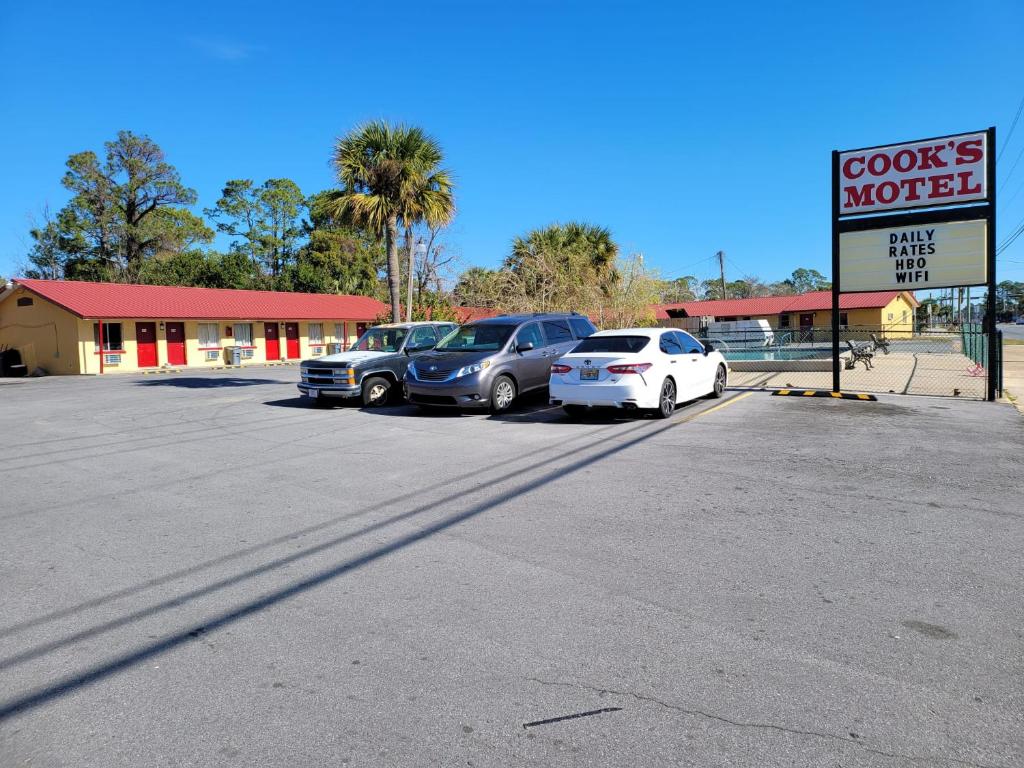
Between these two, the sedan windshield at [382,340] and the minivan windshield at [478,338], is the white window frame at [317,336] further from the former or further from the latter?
the minivan windshield at [478,338]

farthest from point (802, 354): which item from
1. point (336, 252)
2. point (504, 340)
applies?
point (336, 252)

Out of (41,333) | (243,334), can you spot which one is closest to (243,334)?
(243,334)

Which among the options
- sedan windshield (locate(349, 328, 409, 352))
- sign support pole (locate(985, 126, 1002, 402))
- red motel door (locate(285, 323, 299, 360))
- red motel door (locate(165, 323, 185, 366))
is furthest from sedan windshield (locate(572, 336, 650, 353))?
red motel door (locate(285, 323, 299, 360))

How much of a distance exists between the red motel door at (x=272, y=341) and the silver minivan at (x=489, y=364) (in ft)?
96.8

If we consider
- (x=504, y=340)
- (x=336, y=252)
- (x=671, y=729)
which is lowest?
(x=671, y=729)

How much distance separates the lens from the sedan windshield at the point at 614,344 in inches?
466

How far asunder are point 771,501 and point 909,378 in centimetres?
1518

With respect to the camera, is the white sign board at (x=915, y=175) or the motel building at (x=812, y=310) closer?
the white sign board at (x=915, y=175)

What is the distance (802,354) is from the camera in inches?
1014

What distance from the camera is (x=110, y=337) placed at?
33750 mm

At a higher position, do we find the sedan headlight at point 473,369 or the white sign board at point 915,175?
the white sign board at point 915,175

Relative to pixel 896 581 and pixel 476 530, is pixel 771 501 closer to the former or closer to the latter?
pixel 896 581

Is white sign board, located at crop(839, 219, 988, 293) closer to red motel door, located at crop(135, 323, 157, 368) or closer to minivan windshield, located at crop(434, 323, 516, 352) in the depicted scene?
minivan windshield, located at crop(434, 323, 516, 352)

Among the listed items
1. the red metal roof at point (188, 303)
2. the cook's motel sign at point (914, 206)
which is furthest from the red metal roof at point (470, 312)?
the cook's motel sign at point (914, 206)
